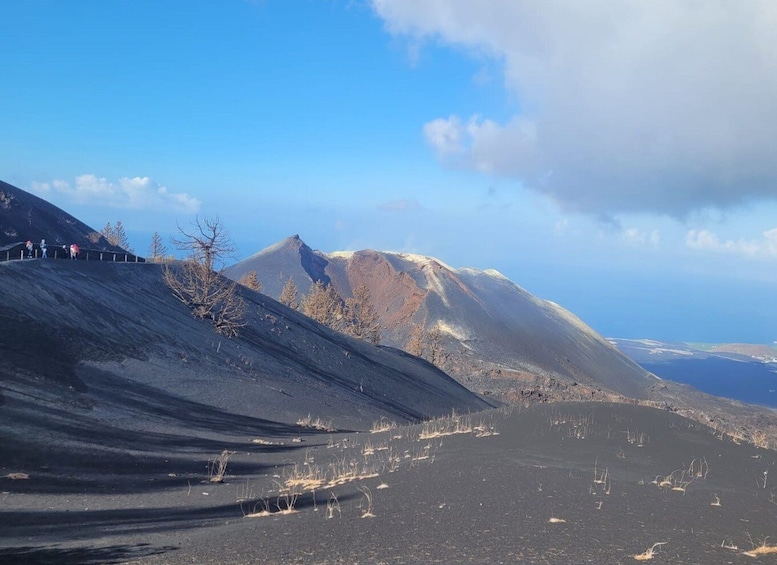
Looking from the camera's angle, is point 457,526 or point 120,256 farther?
point 120,256

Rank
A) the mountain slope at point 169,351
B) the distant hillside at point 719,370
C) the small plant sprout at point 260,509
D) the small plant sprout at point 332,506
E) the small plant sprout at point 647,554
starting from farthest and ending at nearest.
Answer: the distant hillside at point 719,370, the mountain slope at point 169,351, the small plant sprout at point 260,509, the small plant sprout at point 332,506, the small plant sprout at point 647,554

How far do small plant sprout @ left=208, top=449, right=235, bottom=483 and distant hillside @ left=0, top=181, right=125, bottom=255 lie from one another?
37.5 metres

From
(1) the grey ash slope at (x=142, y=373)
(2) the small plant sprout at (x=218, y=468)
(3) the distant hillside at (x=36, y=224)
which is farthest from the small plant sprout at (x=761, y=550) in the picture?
(3) the distant hillside at (x=36, y=224)

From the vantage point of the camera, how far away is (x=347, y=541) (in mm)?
7250

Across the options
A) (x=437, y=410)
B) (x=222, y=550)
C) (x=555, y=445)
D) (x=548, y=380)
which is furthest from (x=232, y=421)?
(x=548, y=380)

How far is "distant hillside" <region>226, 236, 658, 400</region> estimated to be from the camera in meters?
75.0

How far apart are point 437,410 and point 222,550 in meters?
33.8

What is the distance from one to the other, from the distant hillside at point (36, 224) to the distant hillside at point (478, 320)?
139ft

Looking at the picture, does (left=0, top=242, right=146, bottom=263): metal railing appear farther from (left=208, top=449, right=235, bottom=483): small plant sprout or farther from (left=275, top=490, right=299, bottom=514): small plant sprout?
(left=275, top=490, right=299, bottom=514): small plant sprout

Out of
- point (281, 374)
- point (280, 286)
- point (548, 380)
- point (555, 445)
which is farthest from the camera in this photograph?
point (280, 286)

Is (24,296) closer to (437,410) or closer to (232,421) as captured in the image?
(232,421)

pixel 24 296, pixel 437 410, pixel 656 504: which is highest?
pixel 24 296

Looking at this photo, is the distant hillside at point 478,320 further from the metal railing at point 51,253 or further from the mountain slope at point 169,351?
the metal railing at point 51,253

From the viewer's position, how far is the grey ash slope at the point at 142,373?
1512 cm
